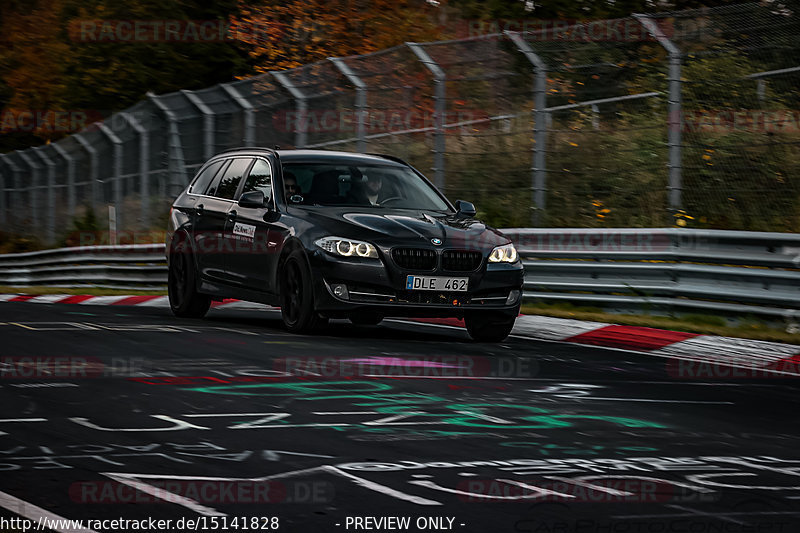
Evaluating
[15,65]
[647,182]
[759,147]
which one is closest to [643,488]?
[759,147]

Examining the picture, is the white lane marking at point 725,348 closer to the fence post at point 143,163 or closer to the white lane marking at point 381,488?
the white lane marking at point 381,488

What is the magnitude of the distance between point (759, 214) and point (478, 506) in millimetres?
9212

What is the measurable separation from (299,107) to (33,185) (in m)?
16.7

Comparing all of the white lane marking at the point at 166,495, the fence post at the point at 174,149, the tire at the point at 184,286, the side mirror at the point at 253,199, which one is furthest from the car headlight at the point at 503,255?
the fence post at the point at 174,149

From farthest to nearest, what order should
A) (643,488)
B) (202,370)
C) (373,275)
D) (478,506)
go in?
(373,275) → (202,370) → (643,488) → (478,506)

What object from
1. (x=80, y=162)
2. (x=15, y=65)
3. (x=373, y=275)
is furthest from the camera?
(x=15, y=65)

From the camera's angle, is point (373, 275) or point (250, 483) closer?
point (250, 483)

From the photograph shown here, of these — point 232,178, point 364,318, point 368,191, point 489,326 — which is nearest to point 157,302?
point 232,178

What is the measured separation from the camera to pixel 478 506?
5305 millimetres

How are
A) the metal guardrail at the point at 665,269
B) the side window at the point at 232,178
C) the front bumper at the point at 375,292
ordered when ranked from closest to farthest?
1. the front bumper at the point at 375,292
2. the metal guardrail at the point at 665,269
3. the side window at the point at 232,178

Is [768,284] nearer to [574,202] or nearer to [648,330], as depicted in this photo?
[648,330]

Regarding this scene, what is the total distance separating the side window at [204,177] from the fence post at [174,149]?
319 inches

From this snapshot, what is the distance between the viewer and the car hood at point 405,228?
36.2ft
